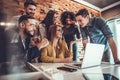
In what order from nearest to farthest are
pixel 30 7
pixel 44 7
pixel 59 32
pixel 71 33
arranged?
pixel 30 7 → pixel 44 7 → pixel 59 32 → pixel 71 33

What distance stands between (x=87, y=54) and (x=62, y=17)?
1010mm

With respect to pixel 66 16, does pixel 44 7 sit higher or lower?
higher

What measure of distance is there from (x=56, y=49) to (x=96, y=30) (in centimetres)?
88

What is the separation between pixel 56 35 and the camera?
104 inches

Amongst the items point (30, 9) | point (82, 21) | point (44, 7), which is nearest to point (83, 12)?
point (82, 21)

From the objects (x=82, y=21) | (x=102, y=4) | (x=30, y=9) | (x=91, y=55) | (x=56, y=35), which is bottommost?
(x=91, y=55)

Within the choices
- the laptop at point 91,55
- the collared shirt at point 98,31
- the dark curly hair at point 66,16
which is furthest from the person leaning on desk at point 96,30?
the laptop at point 91,55

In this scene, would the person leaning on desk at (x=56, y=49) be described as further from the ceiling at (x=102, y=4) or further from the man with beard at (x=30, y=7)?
the ceiling at (x=102, y=4)

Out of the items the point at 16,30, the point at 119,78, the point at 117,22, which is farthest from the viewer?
the point at 117,22

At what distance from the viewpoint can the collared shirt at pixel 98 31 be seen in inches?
115

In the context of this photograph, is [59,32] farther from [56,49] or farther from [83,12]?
[83,12]

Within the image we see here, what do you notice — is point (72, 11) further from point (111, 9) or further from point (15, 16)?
point (15, 16)

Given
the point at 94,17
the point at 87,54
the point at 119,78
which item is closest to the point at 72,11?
the point at 94,17

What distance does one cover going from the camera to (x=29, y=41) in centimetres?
239
